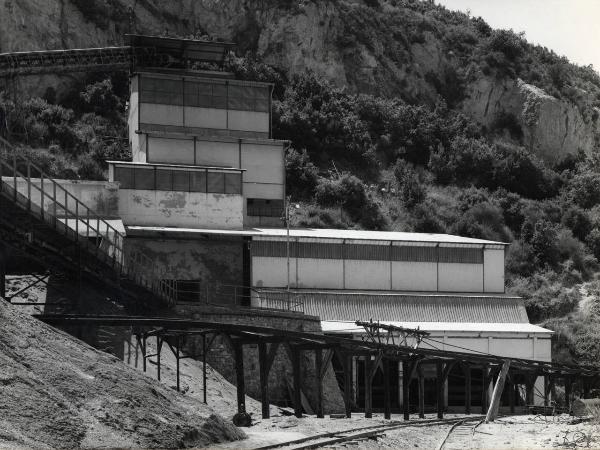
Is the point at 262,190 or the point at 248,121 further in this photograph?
the point at 248,121

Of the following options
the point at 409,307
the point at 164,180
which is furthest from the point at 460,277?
the point at 164,180

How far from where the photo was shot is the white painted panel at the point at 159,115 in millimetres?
60906

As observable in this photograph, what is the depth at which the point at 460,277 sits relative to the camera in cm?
5891

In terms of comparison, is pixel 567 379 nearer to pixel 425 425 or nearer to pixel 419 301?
pixel 419 301

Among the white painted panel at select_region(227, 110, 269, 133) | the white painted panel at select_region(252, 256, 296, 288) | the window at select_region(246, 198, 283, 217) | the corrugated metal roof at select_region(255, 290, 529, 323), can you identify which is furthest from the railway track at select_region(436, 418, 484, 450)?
the white painted panel at select_region(227, 110, 269, 133)

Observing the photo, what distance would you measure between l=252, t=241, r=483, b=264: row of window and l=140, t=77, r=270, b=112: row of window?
995 cm

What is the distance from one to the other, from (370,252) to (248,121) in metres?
10.5

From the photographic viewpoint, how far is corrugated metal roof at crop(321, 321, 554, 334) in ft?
171

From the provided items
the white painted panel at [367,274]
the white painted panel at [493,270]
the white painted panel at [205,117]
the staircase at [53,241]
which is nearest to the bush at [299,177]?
the white painted panel at [205,117]

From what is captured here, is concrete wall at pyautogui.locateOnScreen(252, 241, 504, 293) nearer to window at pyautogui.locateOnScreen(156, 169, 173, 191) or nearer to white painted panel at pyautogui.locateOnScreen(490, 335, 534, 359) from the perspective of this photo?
white painted panel at pyautogui.locateOnScreen(490, 335, 534, 359)

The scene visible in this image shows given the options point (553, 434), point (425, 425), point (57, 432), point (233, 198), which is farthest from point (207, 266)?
point (57, 432)

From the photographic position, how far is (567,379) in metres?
53.9

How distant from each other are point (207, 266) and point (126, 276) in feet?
43.6

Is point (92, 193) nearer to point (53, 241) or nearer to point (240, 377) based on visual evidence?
point (53, 241)
